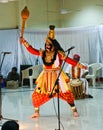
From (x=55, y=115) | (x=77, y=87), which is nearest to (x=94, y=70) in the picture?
(x=77, y=87)

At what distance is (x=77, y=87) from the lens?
29.3ft

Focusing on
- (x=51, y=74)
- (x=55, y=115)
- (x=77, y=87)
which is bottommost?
(x=55, y=115)

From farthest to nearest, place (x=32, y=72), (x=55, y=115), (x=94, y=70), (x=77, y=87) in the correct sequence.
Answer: (x=32, y=72) → (x=94, y=70) → (x=77, y=87) → (x=55, y=115)

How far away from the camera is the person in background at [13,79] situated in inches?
500

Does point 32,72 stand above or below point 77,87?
above

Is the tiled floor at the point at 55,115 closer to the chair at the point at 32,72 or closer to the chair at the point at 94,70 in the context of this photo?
the chair at the point at 94,70

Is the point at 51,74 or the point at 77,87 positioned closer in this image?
the point at 51,74

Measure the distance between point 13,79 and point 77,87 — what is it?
4708mm

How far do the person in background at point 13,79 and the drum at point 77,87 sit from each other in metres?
4.26

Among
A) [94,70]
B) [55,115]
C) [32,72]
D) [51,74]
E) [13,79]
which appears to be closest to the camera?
[51,74]

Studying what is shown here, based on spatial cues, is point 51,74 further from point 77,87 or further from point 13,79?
point 13,79

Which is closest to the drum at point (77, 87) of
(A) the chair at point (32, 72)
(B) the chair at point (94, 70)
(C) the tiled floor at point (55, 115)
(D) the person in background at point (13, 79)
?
(C) the tiled floor at point (55, 115)

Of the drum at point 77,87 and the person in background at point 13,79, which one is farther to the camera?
the person in background at point 13,79

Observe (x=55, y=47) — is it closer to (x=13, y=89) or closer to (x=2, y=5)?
(x=13, y=89)
